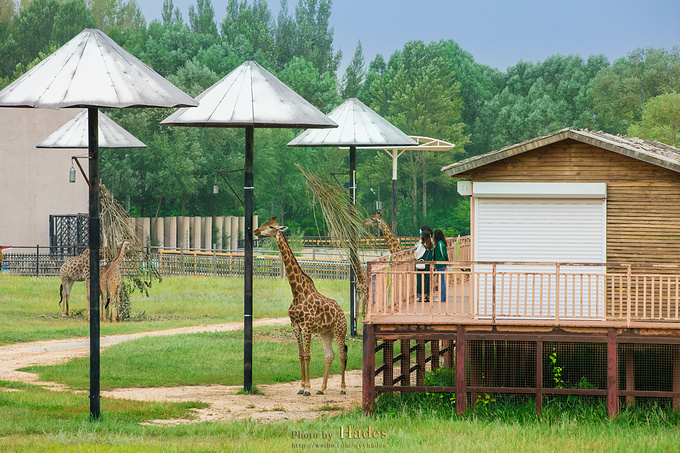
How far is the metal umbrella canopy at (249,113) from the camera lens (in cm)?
1784

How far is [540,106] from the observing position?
265 ft

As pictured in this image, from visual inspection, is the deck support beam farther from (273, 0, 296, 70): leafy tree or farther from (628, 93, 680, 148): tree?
(273, 0, 296, 70): leafy tree

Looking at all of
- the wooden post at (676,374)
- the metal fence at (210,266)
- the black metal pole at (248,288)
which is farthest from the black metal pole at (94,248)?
the metal fence at (210,266)

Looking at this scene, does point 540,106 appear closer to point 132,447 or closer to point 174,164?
point 174,164

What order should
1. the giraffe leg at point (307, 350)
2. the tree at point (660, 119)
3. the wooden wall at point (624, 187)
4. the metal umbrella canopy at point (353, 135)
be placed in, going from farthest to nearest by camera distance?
the tree at point (660, 119)
the metal umbrella canopy at point (353, 135)
the giraffe leg at point (307, 350)
the wooden wall at point (624, 187)

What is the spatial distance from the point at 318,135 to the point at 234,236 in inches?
1782

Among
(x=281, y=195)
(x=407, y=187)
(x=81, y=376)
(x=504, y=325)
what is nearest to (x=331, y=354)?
(x=504, y=325)

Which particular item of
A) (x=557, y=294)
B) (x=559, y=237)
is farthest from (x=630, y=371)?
(x=559, y=237)

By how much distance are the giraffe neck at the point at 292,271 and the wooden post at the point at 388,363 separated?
2.01 m

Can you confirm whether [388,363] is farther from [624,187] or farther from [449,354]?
[624,187]

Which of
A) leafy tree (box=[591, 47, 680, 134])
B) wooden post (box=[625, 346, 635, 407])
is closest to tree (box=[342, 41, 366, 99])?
leafy tree (box=[591, 47, 680, 134])

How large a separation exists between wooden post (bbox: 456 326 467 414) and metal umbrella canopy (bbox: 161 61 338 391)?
4.17 metres

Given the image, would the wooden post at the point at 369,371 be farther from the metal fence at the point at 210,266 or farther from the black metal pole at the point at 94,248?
the metal fence at the point at 210,266

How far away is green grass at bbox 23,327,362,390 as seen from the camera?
20016mm
